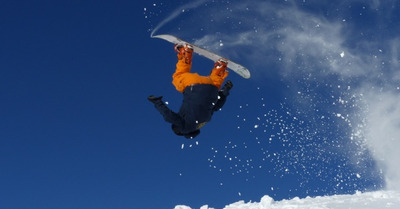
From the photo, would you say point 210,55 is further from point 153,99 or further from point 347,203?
point 347,203

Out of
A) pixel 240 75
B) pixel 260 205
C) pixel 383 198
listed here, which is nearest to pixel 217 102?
pixel 240 75

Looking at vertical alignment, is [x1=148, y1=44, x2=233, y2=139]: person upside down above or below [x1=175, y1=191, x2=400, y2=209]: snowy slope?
above

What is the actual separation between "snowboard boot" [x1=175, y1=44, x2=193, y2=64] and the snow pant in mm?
91

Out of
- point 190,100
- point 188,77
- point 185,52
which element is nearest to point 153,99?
point 190,100

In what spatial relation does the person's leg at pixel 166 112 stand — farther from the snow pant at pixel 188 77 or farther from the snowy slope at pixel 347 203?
the snowy slope at pixel 347 203

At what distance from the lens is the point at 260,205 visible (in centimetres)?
1333

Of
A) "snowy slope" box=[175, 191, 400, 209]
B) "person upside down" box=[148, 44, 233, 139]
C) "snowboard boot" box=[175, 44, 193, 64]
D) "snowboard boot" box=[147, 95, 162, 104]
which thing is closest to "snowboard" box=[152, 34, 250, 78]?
"snowboard boot" box=[175, 44, 193, 64]

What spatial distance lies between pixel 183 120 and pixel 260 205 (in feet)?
18.0

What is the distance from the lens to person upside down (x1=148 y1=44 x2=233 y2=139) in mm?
9203

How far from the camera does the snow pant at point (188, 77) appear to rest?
31.1 feet

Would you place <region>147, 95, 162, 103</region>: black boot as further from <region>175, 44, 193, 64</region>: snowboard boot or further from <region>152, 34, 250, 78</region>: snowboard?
<region>152, 34, 250, 78</region>: snowboard

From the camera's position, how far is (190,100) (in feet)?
30.6

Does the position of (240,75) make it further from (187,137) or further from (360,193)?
(360,193)

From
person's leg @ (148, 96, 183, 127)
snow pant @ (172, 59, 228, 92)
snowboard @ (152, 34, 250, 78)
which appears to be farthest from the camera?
snowboard @ (152, 34, 250, 78)
